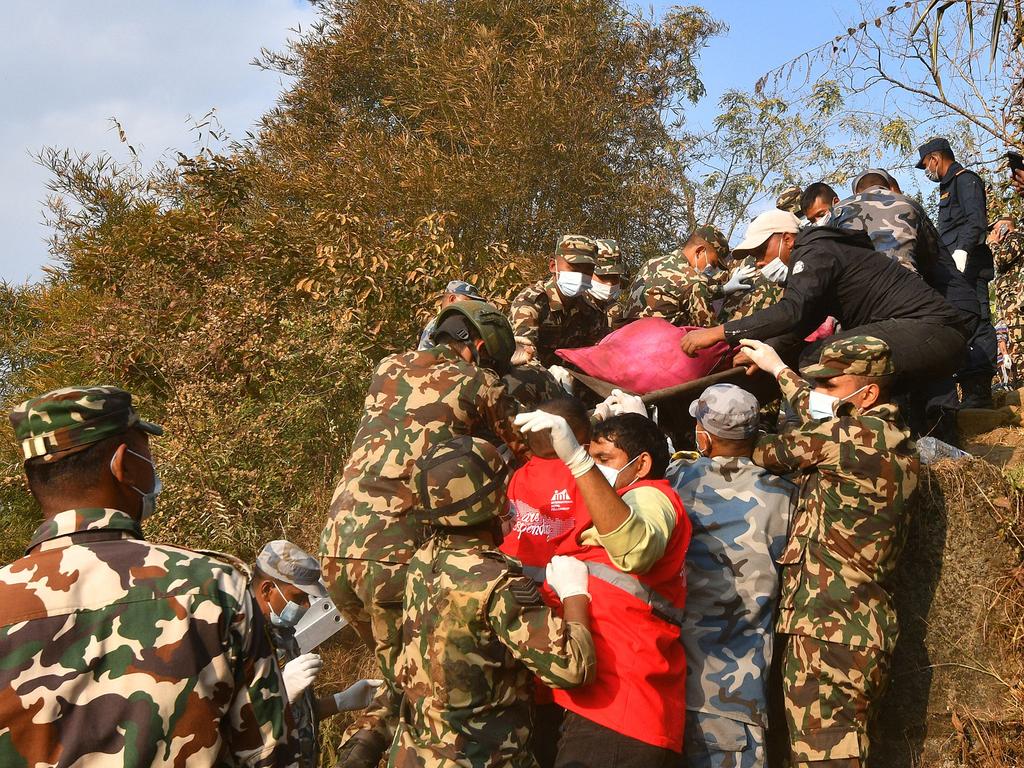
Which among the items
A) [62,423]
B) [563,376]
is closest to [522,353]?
[563,376]

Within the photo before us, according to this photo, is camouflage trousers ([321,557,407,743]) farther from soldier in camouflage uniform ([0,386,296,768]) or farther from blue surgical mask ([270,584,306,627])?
soldier in camouflage uniform ([0,386,296,768])

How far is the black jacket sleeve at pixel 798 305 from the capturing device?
4.59 metres

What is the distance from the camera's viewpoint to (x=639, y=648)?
3.10 m

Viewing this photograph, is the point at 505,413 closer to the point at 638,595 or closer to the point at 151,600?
the point at 638,595

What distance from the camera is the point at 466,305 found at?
4270 mm

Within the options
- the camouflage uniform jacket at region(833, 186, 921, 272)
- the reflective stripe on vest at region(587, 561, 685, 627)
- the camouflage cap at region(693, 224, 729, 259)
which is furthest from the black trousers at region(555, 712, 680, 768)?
the camouflage cap at region(693, 224, 729, 259)

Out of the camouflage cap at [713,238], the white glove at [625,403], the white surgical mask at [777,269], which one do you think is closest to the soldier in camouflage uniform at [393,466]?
the white glove at [625,403]

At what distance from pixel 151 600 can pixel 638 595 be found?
167 centimetres

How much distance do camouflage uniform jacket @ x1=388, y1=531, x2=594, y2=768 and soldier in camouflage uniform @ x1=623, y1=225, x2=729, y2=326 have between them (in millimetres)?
Result: 2969

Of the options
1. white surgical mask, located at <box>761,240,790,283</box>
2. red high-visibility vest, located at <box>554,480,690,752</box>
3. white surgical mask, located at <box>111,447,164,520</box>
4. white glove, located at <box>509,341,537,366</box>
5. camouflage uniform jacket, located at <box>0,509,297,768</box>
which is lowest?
red high-visibility vest, located at <box>554,480,690,752</box>

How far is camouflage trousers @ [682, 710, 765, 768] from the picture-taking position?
3514 millimetres

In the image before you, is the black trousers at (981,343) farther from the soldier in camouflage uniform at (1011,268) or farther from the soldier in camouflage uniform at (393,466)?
the soldier in camouflage uniform at (393,466)

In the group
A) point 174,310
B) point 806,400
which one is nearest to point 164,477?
point 174,310

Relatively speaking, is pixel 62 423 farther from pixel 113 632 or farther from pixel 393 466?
pixel 393 466
